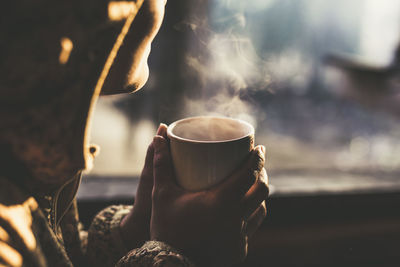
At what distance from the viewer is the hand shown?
1022mm

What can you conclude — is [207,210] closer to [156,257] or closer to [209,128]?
[156,257]

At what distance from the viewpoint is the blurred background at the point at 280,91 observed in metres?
2.54

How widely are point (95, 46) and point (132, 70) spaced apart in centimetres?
Result: 20

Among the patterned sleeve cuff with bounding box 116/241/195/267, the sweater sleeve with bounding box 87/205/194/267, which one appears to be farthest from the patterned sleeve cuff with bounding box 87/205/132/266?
the patterned sleeve cuff with bounding box 116/241/195/267

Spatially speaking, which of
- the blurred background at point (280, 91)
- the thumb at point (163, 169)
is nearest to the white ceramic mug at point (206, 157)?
the thumb at point (163, 169)

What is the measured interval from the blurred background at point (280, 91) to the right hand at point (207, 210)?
0.81 meters

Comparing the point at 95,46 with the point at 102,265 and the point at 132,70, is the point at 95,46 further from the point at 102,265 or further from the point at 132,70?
the point at 102,265

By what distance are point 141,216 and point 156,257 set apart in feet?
0.96

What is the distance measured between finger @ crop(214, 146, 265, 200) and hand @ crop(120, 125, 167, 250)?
30cm

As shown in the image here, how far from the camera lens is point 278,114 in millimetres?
6355

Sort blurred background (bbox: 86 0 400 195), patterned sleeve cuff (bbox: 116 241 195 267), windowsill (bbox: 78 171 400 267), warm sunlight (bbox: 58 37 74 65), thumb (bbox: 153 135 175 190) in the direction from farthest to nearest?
blurred background (bbox: 86 0 400 195) → windowsill (bbox: 78 171 400 267) → thumb (bbox: 153 135 175 190) → patterned sleeve cuff (bbox: 116 241 195 267) → warm sunlight (bbox: 58 37 74 65)

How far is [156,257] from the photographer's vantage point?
756mm

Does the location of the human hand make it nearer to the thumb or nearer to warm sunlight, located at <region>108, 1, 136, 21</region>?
warm sunlight, located at <region>108, 1, 136, 21</region>

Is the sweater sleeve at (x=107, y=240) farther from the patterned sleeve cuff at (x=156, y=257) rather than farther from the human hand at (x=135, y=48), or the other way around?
the human hand at (x=135, y=48)
